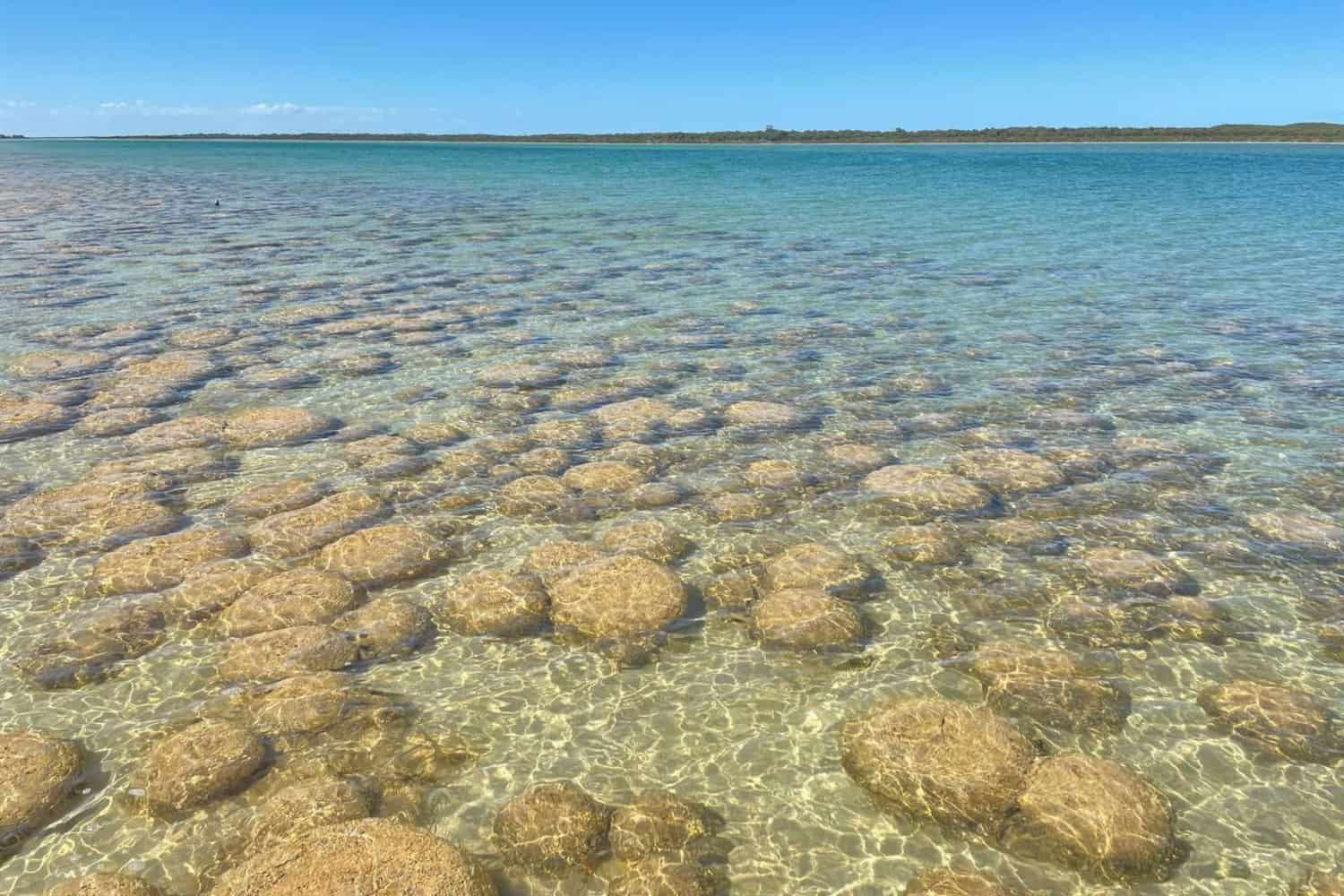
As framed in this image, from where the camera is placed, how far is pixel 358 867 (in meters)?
6.48

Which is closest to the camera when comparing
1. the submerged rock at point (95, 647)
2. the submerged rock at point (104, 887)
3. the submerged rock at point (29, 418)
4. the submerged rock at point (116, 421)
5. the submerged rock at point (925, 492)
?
the submerged rock at point (104, 887)

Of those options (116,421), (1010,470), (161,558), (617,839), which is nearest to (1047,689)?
(617,839)

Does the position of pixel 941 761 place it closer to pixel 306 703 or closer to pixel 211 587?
pixel 306 703

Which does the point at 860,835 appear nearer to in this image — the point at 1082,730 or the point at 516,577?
the point at 1082,730

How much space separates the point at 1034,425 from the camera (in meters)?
16.3

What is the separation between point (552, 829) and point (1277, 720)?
24.3ft

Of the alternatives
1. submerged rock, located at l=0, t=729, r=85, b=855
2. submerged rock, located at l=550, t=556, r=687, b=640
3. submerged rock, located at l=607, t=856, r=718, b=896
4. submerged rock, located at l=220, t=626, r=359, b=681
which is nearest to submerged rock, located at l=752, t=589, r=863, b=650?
submerged rock, located at l=550, t=556, r=687, b=640

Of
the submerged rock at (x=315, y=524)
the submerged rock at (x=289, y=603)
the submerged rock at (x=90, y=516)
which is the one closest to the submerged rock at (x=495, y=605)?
the submerged rock at (x=289, y=603)

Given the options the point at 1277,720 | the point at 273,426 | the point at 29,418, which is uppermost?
the point at 29,418

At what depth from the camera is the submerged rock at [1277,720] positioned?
323 inches

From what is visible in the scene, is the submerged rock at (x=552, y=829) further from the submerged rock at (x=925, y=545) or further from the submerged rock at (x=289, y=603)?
the submerged rock at (x=925, y=545)

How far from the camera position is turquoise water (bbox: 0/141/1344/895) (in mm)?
7574

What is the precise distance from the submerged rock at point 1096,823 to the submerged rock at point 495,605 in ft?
18.8

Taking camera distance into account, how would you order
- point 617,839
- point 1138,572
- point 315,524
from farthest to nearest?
point 315,524
point 1138,572
point 617,839
